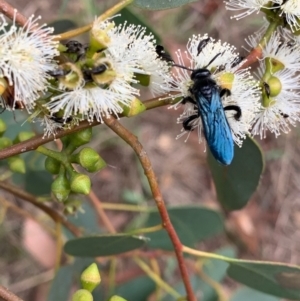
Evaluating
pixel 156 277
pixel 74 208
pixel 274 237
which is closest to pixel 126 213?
pixel 274 237

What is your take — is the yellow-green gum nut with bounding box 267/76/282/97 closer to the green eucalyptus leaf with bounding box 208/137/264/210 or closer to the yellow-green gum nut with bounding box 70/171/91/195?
the green eucalyptus leaf with bounding box 208/137/264/210

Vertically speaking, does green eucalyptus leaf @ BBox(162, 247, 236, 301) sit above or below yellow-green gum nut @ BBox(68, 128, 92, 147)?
below

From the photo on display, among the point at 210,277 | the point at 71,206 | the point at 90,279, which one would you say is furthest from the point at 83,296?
the point at 210,277

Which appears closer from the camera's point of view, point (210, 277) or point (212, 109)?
point (212, 109)

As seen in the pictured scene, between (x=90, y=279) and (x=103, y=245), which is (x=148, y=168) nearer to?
(x=90, y=279)

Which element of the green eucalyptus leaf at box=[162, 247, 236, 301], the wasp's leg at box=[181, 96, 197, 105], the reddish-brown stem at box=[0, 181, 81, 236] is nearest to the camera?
the wasp's leg at box=[181, 96, 197, 105]

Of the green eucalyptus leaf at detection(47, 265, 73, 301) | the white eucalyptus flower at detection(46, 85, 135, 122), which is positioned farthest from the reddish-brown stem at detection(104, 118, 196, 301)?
the green eucalyptus leaf at detection(47, 265, 73, 301)

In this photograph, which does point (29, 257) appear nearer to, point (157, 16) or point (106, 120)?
point (157, 16)

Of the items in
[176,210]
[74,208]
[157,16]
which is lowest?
[74,208]
